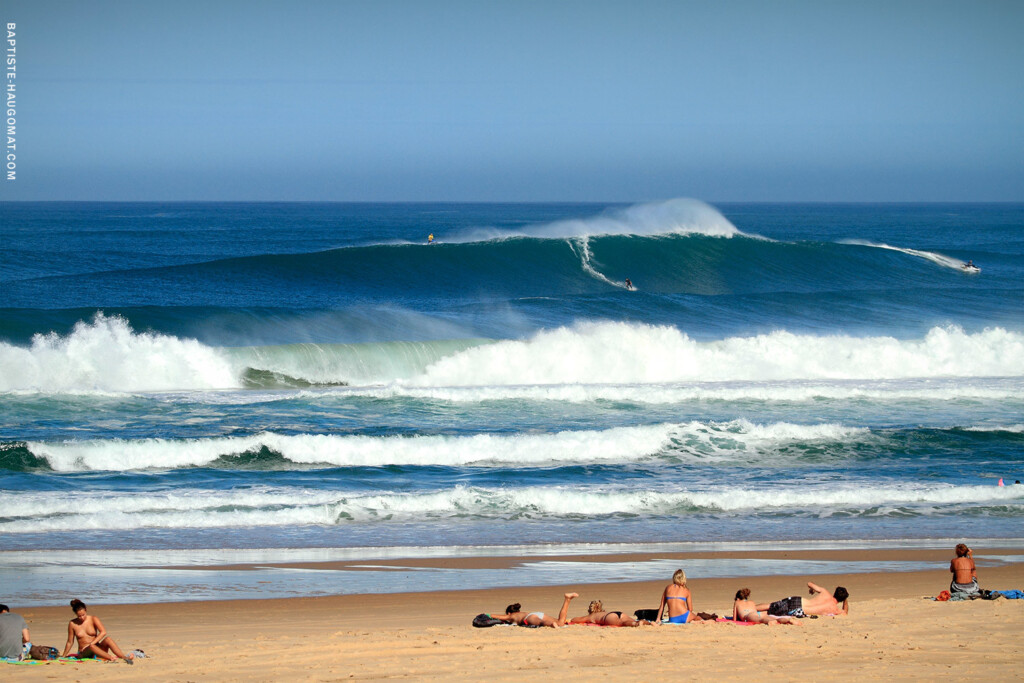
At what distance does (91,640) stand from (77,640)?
0.17m

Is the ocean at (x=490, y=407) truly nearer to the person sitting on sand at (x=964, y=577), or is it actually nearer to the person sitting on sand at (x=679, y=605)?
the person sitting on sand at (x=679, y=605)

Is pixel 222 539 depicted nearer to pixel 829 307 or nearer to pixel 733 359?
pixel 733 359

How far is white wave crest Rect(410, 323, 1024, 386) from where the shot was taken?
61.2 feet

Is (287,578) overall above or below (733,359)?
below

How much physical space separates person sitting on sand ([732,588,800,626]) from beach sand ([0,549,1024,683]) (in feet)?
0.39

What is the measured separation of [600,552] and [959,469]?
5.78 meters

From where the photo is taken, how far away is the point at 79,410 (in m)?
14.3

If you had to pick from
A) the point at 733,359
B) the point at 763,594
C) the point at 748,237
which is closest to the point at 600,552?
the point at 763,594

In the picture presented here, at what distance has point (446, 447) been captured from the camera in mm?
12445

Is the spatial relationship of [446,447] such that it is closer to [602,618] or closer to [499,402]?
[499,402]

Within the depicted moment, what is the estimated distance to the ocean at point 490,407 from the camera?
9.53 meters

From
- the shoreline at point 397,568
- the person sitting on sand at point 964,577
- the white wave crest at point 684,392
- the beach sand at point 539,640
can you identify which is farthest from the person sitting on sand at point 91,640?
the white wave crest at point 684,392

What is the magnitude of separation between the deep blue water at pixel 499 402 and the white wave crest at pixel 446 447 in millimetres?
39

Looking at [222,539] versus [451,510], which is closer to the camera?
[222,539]
